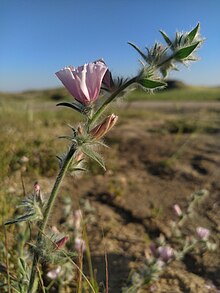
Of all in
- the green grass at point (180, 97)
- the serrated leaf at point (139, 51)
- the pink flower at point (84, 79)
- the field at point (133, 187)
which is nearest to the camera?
the pink flower at point (84, 79)

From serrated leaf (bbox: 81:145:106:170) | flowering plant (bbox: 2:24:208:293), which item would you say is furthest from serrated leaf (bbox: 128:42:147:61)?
serrated leaf (bbox: 81:145:106:170)

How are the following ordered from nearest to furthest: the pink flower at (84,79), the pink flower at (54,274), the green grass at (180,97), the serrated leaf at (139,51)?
the pink flower at (84,79) → the serrated leaf at (139,51) → the pink flower at (54,274) → the green grass at (180,97)

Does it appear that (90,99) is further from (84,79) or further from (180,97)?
(180,97)

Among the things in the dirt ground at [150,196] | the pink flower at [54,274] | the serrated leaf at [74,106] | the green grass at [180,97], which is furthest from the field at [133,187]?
the green grass at [180,97]

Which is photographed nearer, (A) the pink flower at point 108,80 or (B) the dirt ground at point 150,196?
(A) the pink flower at point 108,80

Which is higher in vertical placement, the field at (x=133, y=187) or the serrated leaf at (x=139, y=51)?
the serrated leaf at (x=139, y=51)

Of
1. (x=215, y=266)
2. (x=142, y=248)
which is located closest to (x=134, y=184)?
(x=142, y=248)

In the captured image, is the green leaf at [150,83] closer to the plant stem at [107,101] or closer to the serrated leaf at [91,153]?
the plant stem at [107,101]
